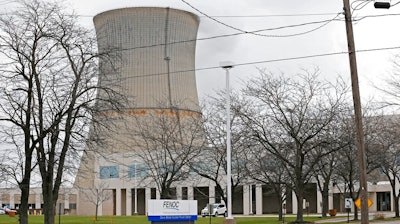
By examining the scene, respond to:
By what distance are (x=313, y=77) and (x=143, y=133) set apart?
15.7 m

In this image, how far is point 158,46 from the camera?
55.0 m

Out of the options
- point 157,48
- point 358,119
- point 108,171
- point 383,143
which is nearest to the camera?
point 358,119

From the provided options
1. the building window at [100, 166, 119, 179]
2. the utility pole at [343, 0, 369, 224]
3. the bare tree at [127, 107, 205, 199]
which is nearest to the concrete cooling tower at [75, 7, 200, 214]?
the bare tree at [127, 107, 205, 199]

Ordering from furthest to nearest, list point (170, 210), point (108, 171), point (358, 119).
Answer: point (108, 171)
point (170, 210)
point (358, 119)

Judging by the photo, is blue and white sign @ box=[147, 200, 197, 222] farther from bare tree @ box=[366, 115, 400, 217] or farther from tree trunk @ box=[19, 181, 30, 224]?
bare tree @ box=[366, 115, 400, 217]

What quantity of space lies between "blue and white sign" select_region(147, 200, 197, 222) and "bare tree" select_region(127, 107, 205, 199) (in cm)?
1430

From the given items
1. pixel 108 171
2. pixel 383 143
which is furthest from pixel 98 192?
pixel 383 143

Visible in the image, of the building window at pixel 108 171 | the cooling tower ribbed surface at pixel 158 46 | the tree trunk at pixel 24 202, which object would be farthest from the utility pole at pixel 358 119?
the building window at pixel 108 171

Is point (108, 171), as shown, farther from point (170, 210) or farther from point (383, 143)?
point (170, 210)

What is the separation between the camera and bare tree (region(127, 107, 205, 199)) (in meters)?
42.0

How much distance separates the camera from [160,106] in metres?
54.2

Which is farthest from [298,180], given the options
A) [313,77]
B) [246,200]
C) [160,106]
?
[246,200]

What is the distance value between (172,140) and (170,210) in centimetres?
2007

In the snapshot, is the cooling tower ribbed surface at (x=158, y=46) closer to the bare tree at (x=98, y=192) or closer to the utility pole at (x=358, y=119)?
the bare tree at (x=98, y=192)
